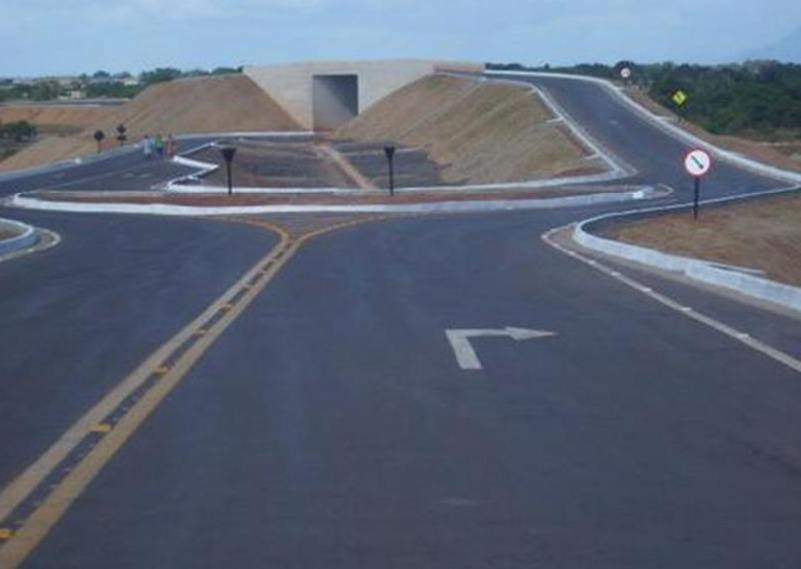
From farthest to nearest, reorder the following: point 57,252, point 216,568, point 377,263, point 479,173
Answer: point 479,173, point 57,252, point 377,263, point 216,568

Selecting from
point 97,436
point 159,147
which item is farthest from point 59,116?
point 97,436

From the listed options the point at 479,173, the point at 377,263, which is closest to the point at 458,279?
the point at 377,263

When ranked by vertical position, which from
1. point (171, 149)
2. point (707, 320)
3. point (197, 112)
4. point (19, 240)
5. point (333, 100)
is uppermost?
point (707, 320)

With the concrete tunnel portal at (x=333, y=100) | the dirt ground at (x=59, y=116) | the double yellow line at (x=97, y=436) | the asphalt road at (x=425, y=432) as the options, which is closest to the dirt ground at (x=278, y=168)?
the concrete tunnel portal at (x=333, y=100)

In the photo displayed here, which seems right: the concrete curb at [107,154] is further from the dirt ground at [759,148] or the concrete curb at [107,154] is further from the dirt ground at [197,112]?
the dirt ground at [759,148]

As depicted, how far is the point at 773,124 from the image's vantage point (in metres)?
128

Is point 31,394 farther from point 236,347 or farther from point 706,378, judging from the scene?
point 706,378

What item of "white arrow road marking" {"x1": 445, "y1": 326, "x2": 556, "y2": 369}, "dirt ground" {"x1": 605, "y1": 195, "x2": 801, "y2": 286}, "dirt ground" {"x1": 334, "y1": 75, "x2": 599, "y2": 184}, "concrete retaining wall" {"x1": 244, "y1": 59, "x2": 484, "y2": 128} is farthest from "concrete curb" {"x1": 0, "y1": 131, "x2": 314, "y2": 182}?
"white arrow road marking" {"x1": 445, "y1": 326, "x2": 556, "y2": 369}

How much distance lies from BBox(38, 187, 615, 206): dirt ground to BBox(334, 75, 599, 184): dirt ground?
443 inches

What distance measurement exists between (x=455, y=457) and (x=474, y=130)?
9084 cm

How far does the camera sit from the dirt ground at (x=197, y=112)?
474 feet

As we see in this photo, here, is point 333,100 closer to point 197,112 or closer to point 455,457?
point 197,112

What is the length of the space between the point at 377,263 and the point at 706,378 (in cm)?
1814

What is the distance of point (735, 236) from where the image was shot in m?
44.5
